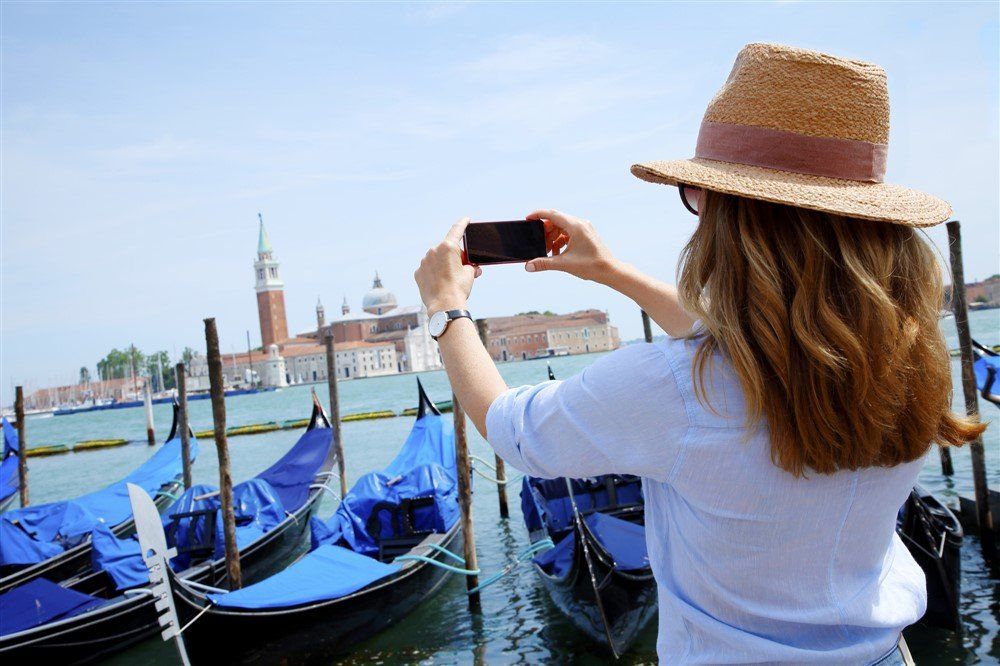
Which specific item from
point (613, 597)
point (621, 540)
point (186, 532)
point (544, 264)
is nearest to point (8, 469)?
point (186, 532)

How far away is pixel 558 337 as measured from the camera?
6200 cm

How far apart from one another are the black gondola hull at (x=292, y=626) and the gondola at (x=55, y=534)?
1517mm

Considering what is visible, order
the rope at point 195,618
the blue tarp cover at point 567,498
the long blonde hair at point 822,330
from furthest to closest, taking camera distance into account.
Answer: the blue tarp cover at point 567,498 → the rope at point 195,618 → the long blonde hair at point 822,330

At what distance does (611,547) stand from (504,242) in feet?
9.44

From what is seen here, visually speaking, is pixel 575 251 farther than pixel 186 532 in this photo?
No

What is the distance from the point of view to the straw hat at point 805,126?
58 cm

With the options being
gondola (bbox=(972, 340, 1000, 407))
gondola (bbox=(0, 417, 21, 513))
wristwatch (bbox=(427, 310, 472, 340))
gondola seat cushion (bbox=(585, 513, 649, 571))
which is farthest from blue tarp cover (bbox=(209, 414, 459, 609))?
gondola (bbox=(0, 417, 21, 513))

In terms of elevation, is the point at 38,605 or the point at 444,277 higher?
the point at 444,277

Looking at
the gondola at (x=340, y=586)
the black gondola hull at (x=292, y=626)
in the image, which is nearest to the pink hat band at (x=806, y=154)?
the gondola at (x=340, y=586)

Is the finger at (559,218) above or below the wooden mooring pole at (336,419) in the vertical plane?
above

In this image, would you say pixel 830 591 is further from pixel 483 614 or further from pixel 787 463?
pixel 483 614

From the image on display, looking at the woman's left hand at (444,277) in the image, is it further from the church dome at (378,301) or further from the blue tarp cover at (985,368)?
the church dome at (378,301)

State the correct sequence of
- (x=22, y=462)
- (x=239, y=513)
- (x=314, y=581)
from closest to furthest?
(x=314, y=581), (x=239, y=513), (x=22, y=462)

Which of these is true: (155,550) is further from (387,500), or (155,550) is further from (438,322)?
(438,322)
